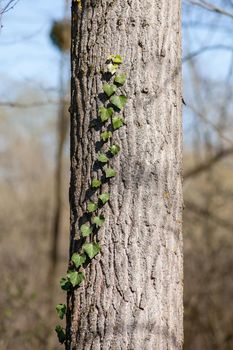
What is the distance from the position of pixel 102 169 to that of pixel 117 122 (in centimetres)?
27

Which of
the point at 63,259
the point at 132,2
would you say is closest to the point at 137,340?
the point at 132,2

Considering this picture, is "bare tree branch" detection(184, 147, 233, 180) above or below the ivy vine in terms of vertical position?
above

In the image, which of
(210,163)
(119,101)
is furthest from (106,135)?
(210,163)

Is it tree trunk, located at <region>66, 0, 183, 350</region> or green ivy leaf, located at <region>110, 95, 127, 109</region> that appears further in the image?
green ivy leaf, located at <region>110, 95, 127, 109</region>

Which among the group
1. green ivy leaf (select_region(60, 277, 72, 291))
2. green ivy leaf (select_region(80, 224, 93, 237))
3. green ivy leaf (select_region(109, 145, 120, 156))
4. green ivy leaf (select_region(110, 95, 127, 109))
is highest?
green ivy leaf (select_region(110, 95, 127, 109))

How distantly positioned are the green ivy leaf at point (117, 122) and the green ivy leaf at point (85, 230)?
55cm

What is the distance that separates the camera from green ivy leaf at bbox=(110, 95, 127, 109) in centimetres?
356

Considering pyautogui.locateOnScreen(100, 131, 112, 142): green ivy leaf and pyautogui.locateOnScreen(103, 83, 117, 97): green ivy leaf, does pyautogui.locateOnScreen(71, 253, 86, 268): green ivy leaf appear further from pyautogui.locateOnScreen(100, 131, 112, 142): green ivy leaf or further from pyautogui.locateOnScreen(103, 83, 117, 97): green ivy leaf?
pyautogui.locateOnScreen(103, 83, 117, 97): green ivy leaf

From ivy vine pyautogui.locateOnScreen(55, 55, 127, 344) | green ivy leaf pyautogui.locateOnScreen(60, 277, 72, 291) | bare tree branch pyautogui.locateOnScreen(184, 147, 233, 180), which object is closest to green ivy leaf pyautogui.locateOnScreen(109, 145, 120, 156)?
ivy vine pyautogui.locateOnScreen(55, 55, 127, 344)

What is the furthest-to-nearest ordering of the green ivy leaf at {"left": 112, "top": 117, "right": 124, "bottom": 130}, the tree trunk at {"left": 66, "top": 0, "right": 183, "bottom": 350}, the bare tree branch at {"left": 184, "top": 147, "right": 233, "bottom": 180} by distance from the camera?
the bare tree branch at {"left": 184, "top": 147, "right": 233, "bottom": 180}, the green ivy leaf at {"left": 112, "top": 117, "right": 124, "bottom": 130}, the tree trunk at {"left": 66, "top": 0, "right": 183, "bottom": 350}

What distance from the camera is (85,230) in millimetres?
3527

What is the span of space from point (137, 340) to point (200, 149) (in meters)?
11.7

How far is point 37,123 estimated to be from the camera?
24.9 m

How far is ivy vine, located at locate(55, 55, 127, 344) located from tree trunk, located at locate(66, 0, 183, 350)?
3cm
